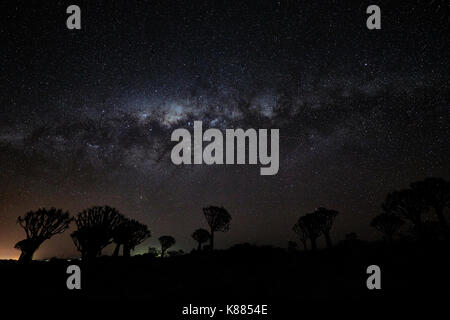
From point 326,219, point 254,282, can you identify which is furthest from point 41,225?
point 326,219

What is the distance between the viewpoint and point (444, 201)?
2491 centimetres

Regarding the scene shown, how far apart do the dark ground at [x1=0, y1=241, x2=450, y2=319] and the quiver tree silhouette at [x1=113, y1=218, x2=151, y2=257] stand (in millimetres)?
14142

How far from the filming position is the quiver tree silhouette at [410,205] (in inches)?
1026

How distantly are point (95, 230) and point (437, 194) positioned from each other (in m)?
35.5

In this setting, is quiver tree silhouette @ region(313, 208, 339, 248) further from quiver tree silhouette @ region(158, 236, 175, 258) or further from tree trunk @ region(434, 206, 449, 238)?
quiver tree silhouette @ region(158, 236, 175, 258)

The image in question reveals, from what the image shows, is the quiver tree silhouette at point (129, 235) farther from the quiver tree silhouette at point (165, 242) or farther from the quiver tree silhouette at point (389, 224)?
the quiver tree silhouette at point (389, 224)

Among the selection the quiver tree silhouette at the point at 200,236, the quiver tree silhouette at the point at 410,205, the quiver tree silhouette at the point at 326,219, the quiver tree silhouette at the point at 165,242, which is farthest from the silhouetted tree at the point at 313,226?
the quiver tree silhouette at the point at 165,242

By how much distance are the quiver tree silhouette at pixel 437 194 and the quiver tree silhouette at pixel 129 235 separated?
3598 cm

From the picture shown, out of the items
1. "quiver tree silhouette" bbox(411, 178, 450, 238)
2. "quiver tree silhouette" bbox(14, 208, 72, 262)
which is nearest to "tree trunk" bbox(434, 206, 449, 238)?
"quiver tree silhouette" bbox(411, 178, 450, 238)

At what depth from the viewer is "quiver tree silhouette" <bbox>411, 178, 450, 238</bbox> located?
81.6 ft

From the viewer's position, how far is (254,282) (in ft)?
37.6

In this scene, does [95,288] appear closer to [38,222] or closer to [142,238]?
[38,222]
